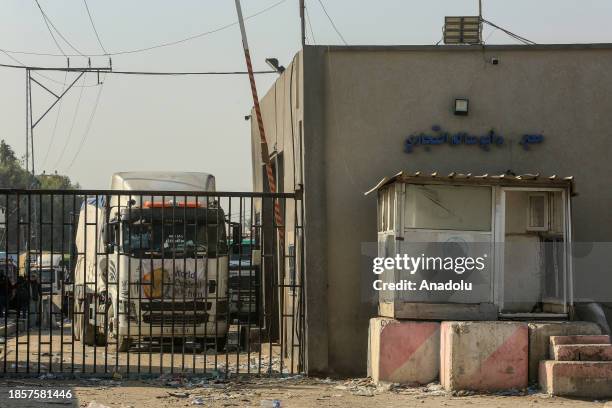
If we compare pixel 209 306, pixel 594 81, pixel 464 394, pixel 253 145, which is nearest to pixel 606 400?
pixel 464 394

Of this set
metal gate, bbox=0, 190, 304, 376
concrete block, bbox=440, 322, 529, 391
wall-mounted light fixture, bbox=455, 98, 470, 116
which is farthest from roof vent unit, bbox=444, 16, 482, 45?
concrete block, bbox=440, 322, 529, 391

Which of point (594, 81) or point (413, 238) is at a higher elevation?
point (594, 81)

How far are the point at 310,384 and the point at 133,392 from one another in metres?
2.28

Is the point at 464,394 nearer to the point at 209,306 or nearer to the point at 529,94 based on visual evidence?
the point at 529,94

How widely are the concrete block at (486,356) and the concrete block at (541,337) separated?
0.26ft

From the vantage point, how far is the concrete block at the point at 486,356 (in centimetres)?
1150

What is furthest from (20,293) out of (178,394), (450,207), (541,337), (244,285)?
(541,337)

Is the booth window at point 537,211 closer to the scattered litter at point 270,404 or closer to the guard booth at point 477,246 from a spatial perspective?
the guard booth at point 477,246

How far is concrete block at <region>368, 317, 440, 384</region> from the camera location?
39.2 ft

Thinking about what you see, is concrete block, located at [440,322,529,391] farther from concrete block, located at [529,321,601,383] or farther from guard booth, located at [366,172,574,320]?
guard booth, located at [366,172,574,320]

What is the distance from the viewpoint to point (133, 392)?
460 inches

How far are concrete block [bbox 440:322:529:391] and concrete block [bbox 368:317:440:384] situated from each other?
0.32 meters

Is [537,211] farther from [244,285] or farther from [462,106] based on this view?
[244,285]

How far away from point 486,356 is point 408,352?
95 cm
